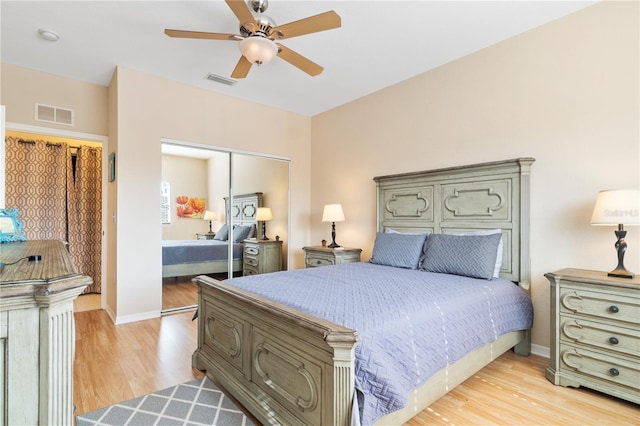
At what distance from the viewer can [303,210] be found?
5.20m

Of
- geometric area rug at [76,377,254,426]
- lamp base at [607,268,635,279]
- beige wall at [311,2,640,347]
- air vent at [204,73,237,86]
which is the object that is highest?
air vent at [204,73,237,86]

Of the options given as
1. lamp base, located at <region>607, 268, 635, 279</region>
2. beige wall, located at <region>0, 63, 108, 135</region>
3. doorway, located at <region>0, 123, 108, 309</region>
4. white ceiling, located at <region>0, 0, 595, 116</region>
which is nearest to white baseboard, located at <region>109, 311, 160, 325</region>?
doorway, located at <region>0, 123, 108, 309</region>

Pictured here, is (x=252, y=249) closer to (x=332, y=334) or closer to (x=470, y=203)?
(x=470, y=203)

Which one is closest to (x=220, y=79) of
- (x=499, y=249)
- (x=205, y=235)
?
(x=205, y=235)

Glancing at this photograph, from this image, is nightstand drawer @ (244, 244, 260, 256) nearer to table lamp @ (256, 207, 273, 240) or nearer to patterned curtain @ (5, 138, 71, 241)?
table lamp @ (256, 207, 273, 240)

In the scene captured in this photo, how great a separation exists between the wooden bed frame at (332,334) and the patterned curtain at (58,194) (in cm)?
357

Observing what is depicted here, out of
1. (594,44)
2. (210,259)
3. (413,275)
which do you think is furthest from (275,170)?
(594,44)

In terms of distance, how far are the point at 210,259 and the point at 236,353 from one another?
8.40ft

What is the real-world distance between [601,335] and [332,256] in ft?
8.34

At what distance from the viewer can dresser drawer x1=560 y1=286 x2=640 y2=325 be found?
6.47 ft

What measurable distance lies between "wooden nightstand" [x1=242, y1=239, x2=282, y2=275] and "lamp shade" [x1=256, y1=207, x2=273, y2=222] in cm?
33

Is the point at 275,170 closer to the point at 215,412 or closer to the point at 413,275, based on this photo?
the point at 413,275

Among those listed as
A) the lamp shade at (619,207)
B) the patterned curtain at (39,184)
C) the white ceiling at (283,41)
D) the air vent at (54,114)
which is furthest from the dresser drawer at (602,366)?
the patterned curtain at (39,184)

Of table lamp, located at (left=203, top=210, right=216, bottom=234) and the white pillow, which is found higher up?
table lamp, located at (left=203, top=210, right=216, bottom=234)
